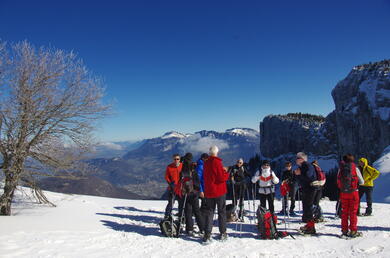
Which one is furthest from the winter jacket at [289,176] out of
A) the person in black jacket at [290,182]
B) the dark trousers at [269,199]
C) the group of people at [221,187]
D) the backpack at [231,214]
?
the backpack at [231,214]

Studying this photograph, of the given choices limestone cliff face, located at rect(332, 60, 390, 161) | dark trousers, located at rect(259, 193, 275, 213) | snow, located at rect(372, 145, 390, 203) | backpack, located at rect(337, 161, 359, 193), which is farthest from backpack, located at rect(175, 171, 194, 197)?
limestone cliff face, located at rect(332, 60, 390, 161)

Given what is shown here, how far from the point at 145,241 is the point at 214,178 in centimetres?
266

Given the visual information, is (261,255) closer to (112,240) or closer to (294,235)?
(294,235)

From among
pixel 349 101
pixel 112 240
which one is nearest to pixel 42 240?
pixel 112 240

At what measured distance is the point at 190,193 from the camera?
7559 millimetres

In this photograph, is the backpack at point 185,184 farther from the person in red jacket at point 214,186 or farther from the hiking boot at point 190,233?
the hiking boot at point 190,233

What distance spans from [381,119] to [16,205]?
286 feet

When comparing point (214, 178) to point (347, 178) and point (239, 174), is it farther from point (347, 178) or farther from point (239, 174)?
point (347, 178)

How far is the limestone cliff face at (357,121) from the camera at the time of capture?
72.8m

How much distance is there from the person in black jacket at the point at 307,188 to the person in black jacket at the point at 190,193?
3.11 metres

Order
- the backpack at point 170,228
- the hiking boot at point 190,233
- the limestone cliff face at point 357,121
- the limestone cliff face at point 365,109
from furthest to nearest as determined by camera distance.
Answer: the limestone cliff face at point 357,121, the limestone cliff face at point 365,109, the hiking boot at point 190,233, the backpack at point 170,228

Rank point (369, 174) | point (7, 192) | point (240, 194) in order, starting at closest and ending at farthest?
point (7, 192) < point (240, 194) < point (369, 174)

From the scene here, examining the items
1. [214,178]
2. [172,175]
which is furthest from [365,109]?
[214,178]

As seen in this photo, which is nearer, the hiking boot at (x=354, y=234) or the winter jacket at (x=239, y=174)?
the hiking boot at (x=354, y=234)
